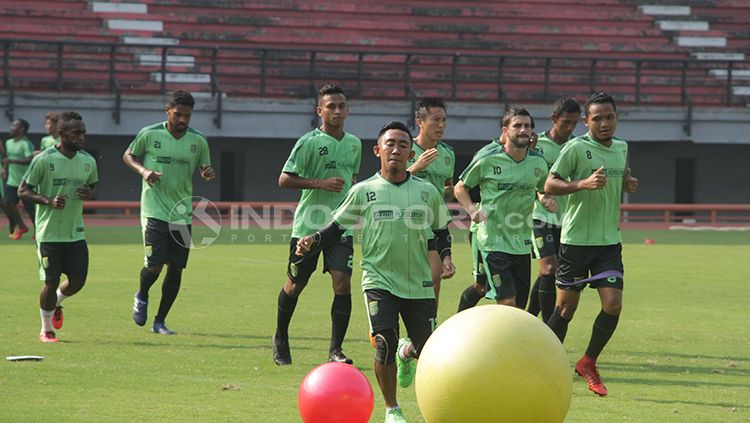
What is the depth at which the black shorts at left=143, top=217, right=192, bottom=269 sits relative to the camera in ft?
41.3

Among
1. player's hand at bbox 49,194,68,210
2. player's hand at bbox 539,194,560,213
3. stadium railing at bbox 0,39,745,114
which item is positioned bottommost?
player's hand at bbox 49,194,68,210

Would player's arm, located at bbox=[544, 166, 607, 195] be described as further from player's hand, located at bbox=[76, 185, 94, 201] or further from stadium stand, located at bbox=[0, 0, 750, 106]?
stadium stand, located at bbox=[0, 0, 750, 106]

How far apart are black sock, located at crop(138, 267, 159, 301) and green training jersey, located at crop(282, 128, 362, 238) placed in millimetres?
2255

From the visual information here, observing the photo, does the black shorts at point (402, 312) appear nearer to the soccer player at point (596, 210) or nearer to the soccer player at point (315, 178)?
the soccer player at point (596, 210)

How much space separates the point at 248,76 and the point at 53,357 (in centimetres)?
2354

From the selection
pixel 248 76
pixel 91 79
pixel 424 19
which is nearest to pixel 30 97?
pixel 91 79

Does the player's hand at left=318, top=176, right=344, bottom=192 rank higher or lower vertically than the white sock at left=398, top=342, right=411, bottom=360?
higher

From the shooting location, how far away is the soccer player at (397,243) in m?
8.34

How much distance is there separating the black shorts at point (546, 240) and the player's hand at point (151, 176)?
3779 millimetres

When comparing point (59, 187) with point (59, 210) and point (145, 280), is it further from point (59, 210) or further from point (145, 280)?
point (145, 280)

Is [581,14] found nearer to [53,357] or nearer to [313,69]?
[313,69]

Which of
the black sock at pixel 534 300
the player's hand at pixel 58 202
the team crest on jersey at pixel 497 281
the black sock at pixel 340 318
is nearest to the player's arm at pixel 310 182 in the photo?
the black sock at pixel 340 318

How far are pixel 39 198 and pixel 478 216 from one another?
14.6 ft

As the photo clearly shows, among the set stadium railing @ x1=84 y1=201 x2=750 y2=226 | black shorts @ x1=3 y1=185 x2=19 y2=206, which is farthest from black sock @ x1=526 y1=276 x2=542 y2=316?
stadium railing @ x1=84 y1=201 x2=750 y2=226
